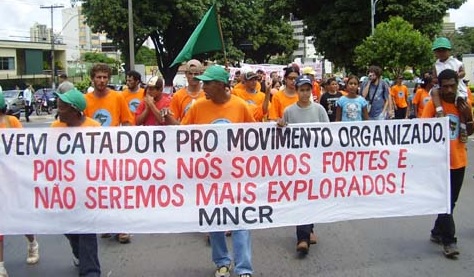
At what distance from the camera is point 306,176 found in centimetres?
489

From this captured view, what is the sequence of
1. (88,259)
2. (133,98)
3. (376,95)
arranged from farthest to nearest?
(376,95)
(133,98)
(88,259)

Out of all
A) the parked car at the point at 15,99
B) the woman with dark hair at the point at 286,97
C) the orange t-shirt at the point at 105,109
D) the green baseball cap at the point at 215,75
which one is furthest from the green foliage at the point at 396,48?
the green baseball cap at the point at 215,75

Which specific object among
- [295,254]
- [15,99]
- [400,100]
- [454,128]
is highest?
[454,128]

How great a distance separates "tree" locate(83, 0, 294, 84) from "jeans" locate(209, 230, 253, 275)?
1201 inches

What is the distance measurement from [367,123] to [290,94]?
1547 mm

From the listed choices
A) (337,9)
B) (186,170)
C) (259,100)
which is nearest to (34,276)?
(186,170)

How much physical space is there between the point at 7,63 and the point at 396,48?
149 ft

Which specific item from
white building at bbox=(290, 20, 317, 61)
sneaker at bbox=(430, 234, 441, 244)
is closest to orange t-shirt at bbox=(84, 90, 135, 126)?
sneaker at bbox=(430, 234, 441, 244)

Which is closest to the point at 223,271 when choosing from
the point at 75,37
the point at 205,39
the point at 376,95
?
the point at 205,39

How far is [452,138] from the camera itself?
17.4 ft

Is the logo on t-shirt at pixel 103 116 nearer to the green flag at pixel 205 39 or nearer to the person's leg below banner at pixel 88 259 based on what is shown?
the green flag at pixel 205 39

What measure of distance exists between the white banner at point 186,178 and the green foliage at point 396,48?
21401 millimetres

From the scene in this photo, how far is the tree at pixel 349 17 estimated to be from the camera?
30.7 meters

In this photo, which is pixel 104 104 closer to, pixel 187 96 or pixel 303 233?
pixel 187 96
